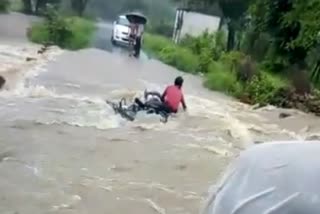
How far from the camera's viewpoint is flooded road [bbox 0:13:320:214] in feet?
26.7

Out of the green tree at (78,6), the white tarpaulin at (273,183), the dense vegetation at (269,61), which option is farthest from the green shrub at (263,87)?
the green tree at (78,6)

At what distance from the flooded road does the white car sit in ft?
41.8

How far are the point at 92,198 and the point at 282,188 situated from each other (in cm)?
670

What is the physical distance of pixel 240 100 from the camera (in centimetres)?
1889

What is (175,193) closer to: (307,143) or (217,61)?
(307,143)

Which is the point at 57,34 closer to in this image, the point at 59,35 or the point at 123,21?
the point at 59,35

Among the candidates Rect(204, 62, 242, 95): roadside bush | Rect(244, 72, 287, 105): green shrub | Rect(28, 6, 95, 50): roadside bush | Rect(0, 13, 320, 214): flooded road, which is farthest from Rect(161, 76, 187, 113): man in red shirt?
Rect(28, 6, 95, 50): roadside bush

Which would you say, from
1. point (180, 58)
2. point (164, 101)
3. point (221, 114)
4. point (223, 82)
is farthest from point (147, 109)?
point (180, 58)

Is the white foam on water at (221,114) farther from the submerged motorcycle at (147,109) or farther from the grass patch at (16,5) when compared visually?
the grass patch at (16,5)

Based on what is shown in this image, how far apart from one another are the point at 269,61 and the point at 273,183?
20.5 metres

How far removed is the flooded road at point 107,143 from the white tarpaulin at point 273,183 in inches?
239

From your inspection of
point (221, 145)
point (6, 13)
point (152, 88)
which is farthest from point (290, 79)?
point (6, 13)

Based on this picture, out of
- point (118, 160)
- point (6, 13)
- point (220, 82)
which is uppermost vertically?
point (118, 160)

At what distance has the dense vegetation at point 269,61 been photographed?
15.9 meters
